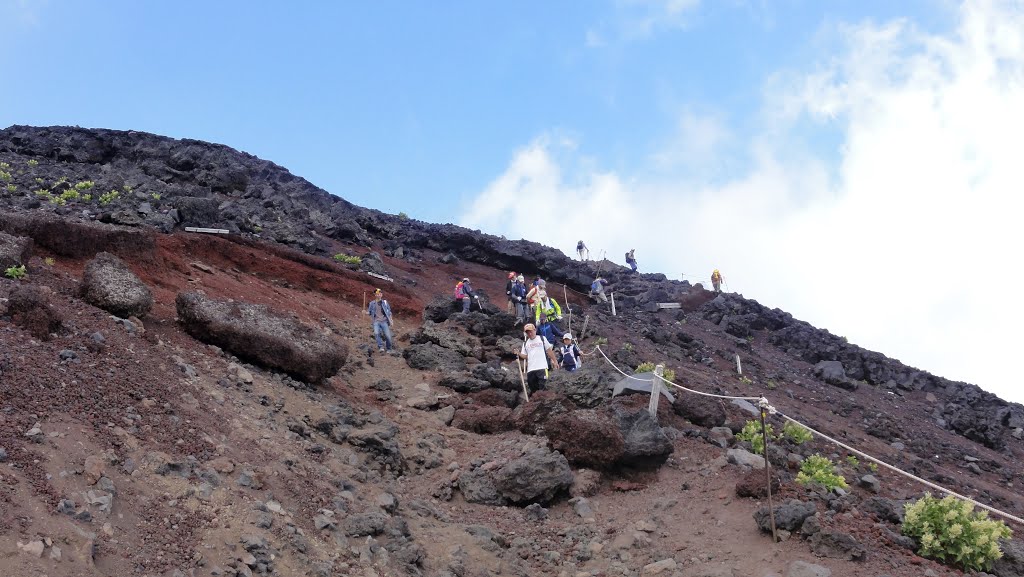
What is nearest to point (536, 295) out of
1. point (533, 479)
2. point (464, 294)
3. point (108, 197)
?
point (464, 294)

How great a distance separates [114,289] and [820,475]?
970 cm

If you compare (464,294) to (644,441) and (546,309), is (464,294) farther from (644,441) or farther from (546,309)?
(644,441)

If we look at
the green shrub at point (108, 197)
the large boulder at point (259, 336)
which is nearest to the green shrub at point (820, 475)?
the large boulder at point (259, 336)

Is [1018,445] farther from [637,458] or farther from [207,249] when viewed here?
[207,249]

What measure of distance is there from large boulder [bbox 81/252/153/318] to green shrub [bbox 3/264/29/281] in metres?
0.85

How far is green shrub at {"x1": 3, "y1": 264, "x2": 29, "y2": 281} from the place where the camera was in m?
10.3

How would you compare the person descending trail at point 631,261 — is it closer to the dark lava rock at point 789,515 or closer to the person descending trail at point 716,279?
the person descending trail at point 716,279

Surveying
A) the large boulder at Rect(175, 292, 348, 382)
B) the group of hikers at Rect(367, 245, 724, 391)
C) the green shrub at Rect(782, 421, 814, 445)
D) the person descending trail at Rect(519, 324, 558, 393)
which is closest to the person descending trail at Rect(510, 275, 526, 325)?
the group of hikers at Rect(367, 245, 724, 391)

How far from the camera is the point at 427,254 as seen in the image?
33.0 metres

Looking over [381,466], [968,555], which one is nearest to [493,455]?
[381,466]

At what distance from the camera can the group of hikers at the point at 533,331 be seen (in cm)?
1300

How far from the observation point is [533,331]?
13.1 m

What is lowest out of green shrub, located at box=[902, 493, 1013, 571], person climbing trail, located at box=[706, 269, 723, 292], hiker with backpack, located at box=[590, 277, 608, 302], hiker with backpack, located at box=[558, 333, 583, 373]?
green shrub, located at box=[902, 493, 1013, 571]

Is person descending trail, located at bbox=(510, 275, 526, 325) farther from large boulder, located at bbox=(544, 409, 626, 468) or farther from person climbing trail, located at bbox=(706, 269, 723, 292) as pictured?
person climbing trail, located at bbox=(706, 269, 723, 292)
